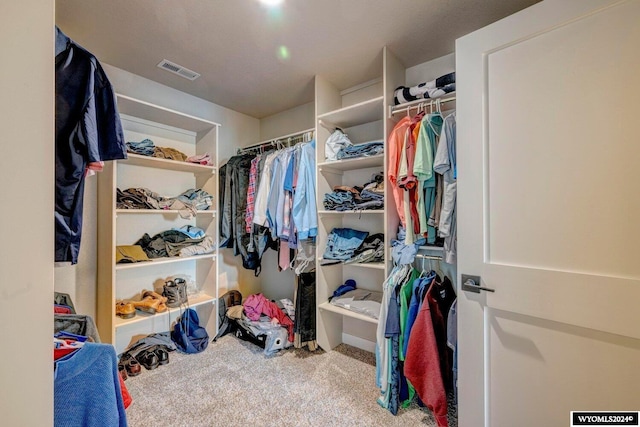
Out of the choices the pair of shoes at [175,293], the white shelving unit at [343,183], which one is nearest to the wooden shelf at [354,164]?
the white shelving unit at [343,183]

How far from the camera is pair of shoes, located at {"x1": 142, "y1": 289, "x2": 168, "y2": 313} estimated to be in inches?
83.5

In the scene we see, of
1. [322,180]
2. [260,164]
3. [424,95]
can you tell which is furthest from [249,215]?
[424,95]

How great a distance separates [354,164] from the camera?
2.18 meters

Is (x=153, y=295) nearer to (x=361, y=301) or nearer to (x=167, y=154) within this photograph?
(x=167, y=154)

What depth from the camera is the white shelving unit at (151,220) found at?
75.7 inches

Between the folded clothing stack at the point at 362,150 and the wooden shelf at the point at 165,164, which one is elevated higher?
the folded clothing stack at the point at 362,150

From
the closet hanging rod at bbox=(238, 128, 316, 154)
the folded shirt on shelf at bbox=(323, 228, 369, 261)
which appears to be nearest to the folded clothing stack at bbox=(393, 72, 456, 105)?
the closet hanging rod at bbox=(238, 128, 316, 154)

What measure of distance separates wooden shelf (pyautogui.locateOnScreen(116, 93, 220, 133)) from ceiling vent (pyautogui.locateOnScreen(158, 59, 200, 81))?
309 millimetres

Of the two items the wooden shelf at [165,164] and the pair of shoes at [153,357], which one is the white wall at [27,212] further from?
the pair of shoes at [153,357]

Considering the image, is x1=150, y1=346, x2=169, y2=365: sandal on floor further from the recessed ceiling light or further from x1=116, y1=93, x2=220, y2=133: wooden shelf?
the recessed ceiling light

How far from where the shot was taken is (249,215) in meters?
2.51

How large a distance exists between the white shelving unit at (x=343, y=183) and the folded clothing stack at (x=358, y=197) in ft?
0.20

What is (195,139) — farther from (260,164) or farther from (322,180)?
(322,180)

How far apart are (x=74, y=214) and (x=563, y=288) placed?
1.90 metres
